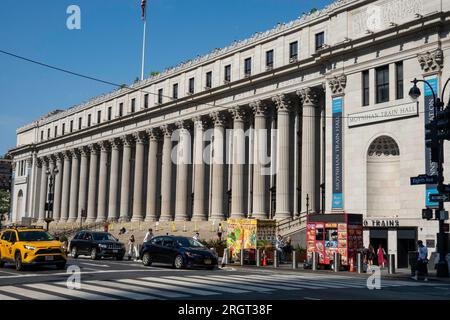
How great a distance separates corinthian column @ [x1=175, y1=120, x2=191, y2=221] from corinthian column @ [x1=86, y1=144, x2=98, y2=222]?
22662 millimetres

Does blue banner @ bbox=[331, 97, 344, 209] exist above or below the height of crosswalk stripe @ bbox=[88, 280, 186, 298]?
above

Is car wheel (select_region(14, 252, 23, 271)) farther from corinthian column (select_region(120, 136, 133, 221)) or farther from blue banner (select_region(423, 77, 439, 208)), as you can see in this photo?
corinthian column (select_region(120, 136, 133, 221))

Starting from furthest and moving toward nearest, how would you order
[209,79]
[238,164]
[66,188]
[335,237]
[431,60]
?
[66,188], [209,79], [238,164], [431,60], [335,237]

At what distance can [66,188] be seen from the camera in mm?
94250

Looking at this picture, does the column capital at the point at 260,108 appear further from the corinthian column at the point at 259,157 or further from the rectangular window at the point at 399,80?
the rectangular window at the point at 399,80

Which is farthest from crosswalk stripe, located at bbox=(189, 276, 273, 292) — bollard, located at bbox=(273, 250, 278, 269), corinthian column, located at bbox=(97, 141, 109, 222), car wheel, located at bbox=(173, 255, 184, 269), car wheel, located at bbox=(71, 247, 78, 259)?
corinthian column, located at bbox=(97, 141, 109, 222)

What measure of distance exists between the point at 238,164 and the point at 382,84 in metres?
19.7

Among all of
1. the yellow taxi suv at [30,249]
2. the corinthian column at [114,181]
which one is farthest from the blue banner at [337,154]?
the corinthian column at [114,181]

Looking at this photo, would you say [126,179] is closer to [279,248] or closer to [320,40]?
[320,40]

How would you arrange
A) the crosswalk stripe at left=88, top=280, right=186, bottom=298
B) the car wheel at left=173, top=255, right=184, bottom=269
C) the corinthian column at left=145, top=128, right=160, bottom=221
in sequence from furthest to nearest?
the corinthian column at left=145, top=128, right=160, bottom=221
the car wheel at left=173, top=255, right=184, bottom=269
the crosswalk stripe at left=88, top=280, right=186, bottom=298

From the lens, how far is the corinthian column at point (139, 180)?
7362 centimetres

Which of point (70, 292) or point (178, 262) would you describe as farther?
point (178, 262)

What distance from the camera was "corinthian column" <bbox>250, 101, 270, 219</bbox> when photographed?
180 feet

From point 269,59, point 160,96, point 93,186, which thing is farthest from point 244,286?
point 93,186
